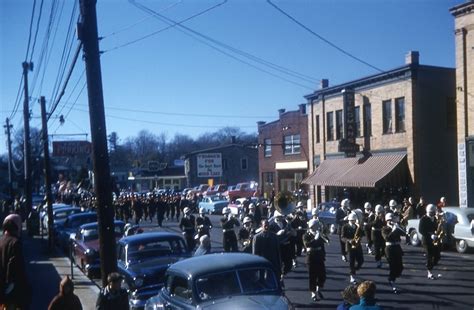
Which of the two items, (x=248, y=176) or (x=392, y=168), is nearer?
(x=392, y=168)

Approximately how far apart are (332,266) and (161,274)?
273 inches

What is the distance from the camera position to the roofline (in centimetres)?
2589

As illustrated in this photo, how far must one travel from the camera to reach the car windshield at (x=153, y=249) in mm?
12805

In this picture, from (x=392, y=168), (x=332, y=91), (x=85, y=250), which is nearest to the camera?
(x=85, y=250)

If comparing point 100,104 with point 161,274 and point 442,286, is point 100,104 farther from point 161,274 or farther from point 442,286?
point 442,286

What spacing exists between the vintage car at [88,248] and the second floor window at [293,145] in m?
27.5

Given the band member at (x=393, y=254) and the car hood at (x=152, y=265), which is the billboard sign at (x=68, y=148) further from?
the band member at (x=393, y=254)

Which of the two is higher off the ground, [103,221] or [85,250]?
[103,221]

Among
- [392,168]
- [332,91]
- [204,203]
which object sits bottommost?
[204,203]

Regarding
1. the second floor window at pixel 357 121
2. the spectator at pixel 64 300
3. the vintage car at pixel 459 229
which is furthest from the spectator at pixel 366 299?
the second floor window at pixel 357 121

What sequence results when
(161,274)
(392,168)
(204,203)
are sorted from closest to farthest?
1. (161,274)
2. (392,168)
3. (204,203)

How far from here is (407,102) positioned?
30328 mm

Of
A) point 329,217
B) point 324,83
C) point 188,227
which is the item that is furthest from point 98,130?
point 324,83

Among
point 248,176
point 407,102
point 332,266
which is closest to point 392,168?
point 407,102
